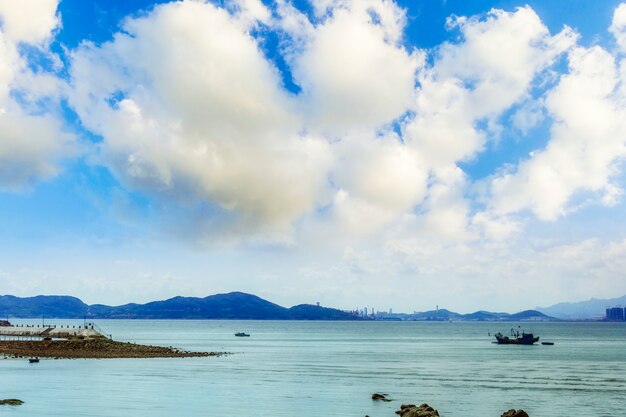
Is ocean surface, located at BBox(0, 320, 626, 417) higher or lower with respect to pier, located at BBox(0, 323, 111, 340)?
lower

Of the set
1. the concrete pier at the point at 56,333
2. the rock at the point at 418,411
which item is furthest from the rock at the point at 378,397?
the concrete pier at the point at 56,333

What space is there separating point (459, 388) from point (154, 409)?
3406 cm

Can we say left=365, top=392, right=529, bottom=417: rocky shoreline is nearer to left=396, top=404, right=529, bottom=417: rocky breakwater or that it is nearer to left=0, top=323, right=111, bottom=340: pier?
left=396, top=404, right=529, bottom=417: rocky breakwater

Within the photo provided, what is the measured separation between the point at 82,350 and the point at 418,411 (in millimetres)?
85583

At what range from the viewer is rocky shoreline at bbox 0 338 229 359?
105m

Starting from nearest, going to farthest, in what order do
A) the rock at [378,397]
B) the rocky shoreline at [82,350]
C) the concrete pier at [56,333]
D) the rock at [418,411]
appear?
the rock at [418,411]
the rock at [378,397]
the rocky shoreline at [82,350]
the concrete pier at [56,333]

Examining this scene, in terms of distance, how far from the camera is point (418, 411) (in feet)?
153

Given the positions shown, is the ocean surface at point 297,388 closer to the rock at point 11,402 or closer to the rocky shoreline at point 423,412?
the rock at point 11,402

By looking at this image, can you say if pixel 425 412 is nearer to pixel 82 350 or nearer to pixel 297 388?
pixel 297 388

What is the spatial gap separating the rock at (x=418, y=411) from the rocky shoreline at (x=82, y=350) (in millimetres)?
67578

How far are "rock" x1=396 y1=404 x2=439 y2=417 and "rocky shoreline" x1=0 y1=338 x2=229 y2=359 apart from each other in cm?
6758

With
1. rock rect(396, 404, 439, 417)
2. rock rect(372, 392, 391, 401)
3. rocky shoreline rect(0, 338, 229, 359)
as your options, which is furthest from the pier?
rock rect(396, 404, 439, 417)

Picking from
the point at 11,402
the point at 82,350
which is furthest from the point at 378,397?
the point at 82,350

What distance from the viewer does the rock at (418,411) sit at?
1794 inches
